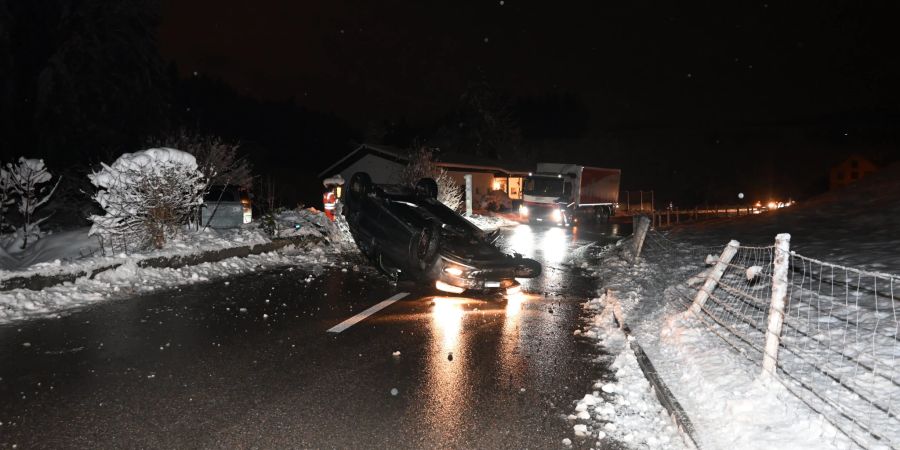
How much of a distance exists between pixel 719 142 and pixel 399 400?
414 ft

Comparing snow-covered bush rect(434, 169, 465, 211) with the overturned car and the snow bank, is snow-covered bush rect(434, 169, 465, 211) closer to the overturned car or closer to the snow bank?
the snow bank

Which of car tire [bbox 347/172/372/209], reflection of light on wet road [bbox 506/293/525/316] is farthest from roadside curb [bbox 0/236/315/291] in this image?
reflection of light on wet road [bbox 506/293/525/316]

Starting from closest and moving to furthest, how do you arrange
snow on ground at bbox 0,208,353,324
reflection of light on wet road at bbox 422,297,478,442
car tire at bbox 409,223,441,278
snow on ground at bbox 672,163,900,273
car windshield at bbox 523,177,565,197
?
1. reflection of light on wet road at bbox 422,297,478,442
2. snow on ground at bbox 0,208,353,324
3. car tire at bbox 409,223,441,278
4. snow on ground at bbox 672,163,900,273
5. car windshield at bbox 523,177,565,197

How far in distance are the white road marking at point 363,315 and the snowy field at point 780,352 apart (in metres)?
3.19

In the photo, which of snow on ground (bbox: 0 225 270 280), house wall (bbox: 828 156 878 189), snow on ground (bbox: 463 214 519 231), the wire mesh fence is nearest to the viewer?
the wire mesh fence

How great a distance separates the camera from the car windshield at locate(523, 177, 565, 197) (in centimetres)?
2938

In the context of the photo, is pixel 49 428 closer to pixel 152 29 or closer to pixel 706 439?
pixel 706 439

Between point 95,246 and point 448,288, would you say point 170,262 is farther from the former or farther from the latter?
point 448,288

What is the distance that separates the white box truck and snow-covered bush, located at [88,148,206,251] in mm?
19695

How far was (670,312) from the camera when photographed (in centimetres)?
865

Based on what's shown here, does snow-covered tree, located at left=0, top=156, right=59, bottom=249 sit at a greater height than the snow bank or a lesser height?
greater

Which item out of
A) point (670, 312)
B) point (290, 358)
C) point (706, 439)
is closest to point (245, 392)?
point (290, 358)

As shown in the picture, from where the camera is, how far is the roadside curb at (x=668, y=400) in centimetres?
452

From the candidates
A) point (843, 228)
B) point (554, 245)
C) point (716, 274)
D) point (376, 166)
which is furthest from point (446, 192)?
point (716, 274)
